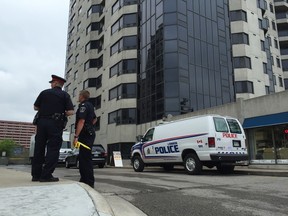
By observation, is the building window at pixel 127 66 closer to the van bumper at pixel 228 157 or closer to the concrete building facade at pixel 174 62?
the concrete building facade at pixel 174 62

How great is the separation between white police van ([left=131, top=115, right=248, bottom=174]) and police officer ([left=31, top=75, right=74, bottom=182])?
678cm

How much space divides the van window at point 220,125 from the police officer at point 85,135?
6466 millimetres

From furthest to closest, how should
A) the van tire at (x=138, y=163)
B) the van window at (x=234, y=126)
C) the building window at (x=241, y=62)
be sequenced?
the building window at (x=241, y=62)
the van tire at (x=138, y=163)
the van window at (x=234, y=126)

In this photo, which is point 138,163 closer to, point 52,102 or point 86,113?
point 86,113

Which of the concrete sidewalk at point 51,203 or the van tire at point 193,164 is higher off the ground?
the van tire at point 193,164

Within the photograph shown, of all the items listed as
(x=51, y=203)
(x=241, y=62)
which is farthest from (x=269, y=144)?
(x=241, y=62)

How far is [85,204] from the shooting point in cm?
349

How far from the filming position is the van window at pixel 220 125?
37.9ft

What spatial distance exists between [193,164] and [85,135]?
664cm

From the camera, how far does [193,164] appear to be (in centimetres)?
1179

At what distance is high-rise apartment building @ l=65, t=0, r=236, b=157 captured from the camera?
88.8 ft

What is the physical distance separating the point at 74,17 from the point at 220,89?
3477cm

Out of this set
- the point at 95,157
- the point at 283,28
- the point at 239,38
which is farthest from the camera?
the point at 283,28

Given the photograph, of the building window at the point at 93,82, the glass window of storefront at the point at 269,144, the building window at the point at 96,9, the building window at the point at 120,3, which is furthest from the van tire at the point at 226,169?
the building window at the point at 96,9
